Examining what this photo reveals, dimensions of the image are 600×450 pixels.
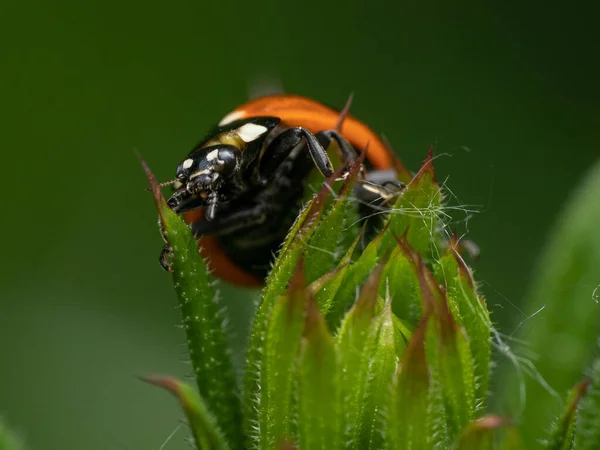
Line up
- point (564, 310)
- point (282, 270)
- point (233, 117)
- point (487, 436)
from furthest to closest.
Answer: point (233, 117) < point (564, 310) < point (282, 270) < point (487, 436)

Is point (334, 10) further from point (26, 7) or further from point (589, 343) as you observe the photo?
point (589, 343)

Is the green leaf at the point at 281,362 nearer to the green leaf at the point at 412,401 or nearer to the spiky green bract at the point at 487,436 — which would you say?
the green leaf at the point at 412,401

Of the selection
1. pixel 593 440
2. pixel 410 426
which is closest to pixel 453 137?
pixel 593 440

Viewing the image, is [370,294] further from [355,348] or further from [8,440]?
[8,440]

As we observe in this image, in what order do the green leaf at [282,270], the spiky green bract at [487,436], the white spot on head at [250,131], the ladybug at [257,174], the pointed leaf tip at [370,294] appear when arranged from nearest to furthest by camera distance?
1. the spiky green bract at [487,436]
2. the pointed leaf tip at [370,294]
3. the green leaf at [282,270]
4. the ladybug at [257,174]
5. the white spot on head at [250,131]

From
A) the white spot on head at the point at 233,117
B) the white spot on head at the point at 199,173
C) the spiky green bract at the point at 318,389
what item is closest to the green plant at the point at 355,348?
the spiky green bract at the point at 318,389

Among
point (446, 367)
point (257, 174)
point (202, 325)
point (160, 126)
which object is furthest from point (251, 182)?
point (160, 126)
